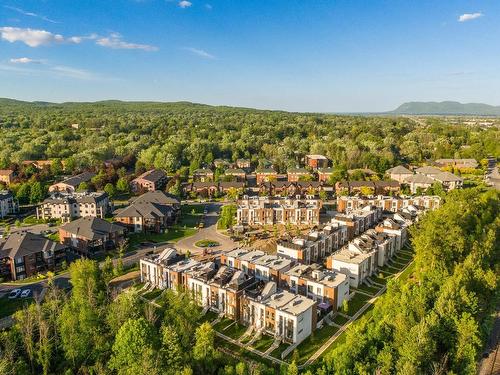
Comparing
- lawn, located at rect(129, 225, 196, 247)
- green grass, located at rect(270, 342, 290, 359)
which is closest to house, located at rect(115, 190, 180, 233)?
lawn, located at rect(129, 225, 196, 247)

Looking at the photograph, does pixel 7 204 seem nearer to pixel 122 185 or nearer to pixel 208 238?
pixel 122 185

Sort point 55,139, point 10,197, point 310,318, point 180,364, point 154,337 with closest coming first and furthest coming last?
point 180,364 → point 154,337 → point 310,318 → point 10,197 → point 55,139

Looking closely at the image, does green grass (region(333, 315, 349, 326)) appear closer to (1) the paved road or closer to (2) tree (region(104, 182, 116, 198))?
(1) the paved road

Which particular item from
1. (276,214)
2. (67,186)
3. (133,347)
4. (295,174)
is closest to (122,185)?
(67,186)

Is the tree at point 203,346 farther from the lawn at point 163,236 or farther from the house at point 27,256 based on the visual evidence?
the lawn at point 163,236

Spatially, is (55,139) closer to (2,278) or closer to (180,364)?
(2,278)

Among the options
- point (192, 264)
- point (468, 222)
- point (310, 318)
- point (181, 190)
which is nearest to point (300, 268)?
point (310, 318)

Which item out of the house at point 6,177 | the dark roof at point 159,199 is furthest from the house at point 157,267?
the house at point 6,177
